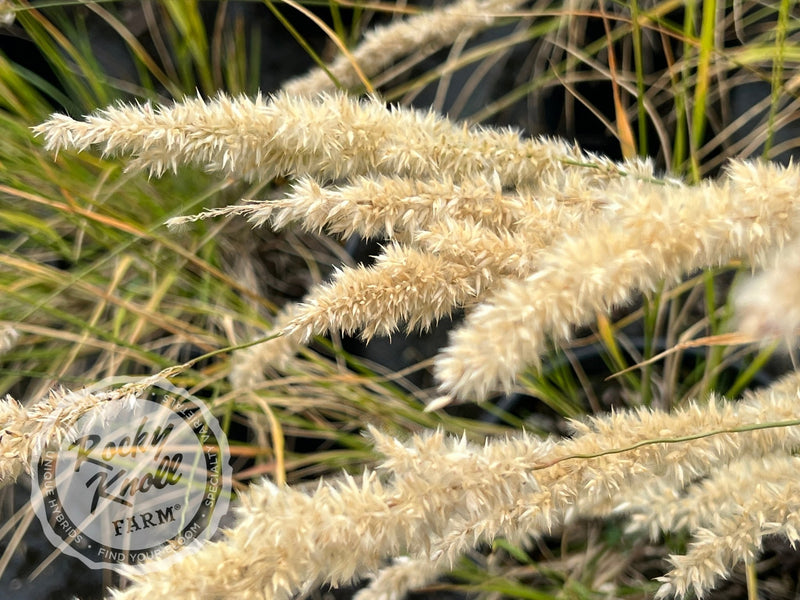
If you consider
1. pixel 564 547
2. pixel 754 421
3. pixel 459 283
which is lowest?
pixel 564 547

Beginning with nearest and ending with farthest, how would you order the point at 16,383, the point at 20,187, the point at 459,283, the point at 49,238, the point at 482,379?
the point at 482,379
the point at 459,283
the point at 20,187
the point at 49,238
the point at 16,383

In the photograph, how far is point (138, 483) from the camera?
0.77m

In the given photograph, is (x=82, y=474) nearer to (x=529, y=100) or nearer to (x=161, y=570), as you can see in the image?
(x=161, y=570)

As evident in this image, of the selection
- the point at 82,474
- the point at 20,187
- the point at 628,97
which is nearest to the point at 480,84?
the point at 628,97

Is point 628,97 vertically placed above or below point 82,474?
above

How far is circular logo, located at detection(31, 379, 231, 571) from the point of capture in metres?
0.73

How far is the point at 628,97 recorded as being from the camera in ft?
3.31

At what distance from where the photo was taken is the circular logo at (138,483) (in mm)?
735

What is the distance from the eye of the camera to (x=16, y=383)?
1.00 metres

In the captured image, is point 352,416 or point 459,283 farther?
point 352,416

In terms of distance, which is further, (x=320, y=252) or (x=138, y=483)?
(x=320, y=252)

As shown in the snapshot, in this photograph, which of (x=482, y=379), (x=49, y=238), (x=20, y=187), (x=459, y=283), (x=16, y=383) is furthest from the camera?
(x=16, y=383)

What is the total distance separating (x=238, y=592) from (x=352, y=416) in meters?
0.62

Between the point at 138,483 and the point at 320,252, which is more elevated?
the point at 320,252
